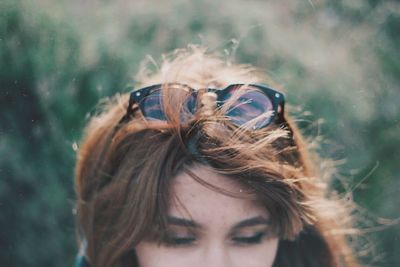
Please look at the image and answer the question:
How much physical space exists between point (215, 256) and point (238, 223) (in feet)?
0.19

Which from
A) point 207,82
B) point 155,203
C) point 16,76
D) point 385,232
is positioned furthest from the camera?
point 385,232

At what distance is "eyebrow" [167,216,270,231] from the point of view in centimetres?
82

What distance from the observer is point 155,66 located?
117 centimetres

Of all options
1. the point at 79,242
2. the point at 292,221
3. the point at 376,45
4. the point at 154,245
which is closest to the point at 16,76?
the point at 79,242

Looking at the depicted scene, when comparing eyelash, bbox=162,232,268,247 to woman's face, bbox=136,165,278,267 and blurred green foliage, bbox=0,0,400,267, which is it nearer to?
woman's face, bbox=136,165,278,267

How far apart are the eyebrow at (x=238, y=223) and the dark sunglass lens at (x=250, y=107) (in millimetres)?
135

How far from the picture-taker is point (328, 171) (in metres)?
1.14

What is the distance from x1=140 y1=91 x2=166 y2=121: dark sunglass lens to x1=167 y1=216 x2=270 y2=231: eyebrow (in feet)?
0.48

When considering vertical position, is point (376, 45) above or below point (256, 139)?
above

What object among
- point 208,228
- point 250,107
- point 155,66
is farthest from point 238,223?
point 155,66

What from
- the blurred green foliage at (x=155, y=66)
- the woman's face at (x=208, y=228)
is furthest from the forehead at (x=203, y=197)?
the blurred green foliage at (x=155, y=66)

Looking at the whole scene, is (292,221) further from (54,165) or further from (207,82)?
(54,165)

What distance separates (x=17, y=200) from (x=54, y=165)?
10cm

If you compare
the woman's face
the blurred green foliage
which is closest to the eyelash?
the woman's face
